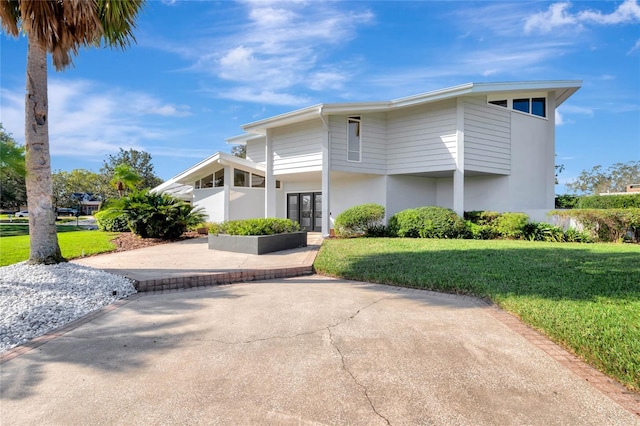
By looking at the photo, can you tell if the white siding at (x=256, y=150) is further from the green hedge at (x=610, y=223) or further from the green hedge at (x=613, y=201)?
the green hedge at (x=613, y=201)

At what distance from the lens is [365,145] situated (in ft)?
47.3

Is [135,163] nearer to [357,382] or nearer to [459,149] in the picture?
[459,149]

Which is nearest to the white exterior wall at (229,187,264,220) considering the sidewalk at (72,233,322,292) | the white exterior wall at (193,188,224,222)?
the white exterior wall at (193,188,224,222)

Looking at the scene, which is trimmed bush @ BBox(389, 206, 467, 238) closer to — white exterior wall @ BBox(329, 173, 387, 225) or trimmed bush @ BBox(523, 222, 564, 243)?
white exterior wall @ BBox(329, 173, 387, 225)

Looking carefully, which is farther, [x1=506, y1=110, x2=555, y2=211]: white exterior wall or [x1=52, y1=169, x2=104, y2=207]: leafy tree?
[x1=52, y1=169, x2=104, y2=207]: leafy tree

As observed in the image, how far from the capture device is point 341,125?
14.1 m

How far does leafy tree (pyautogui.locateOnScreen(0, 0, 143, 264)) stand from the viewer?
251 inches

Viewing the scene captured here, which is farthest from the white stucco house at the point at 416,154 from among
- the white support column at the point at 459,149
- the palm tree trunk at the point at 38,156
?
the palm tree trunk at the point at 38,156

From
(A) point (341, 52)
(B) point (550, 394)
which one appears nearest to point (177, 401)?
(B) point (550, 394)

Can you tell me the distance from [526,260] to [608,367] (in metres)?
5.35

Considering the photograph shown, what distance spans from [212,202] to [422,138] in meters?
11.0

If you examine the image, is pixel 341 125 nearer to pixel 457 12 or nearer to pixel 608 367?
pixel 457 12

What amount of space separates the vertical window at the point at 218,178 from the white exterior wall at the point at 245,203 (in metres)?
1.29

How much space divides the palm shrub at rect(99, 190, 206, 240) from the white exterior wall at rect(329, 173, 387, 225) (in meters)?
7.01
